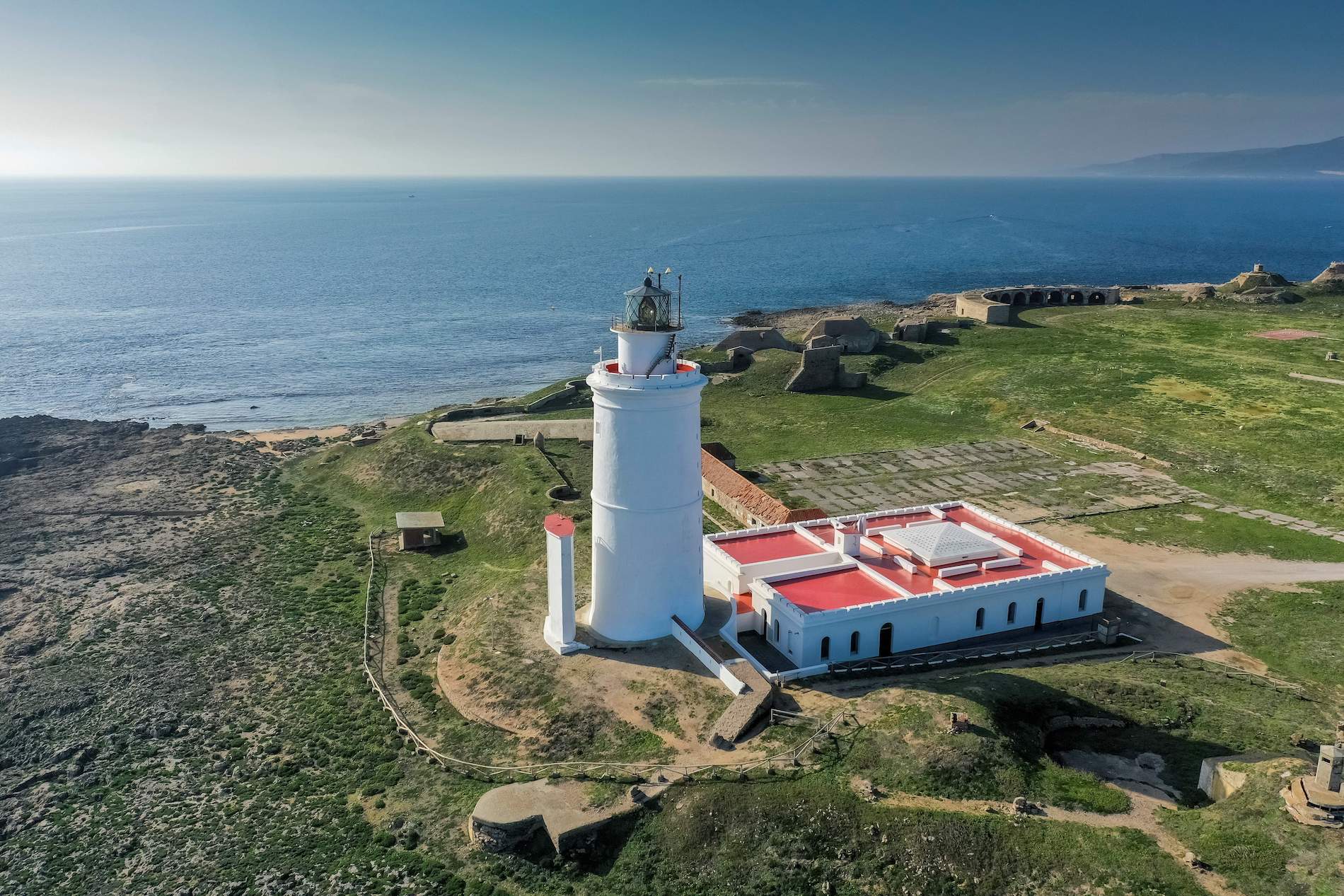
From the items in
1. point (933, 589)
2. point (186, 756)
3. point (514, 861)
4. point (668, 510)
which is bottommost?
point (186, 756)

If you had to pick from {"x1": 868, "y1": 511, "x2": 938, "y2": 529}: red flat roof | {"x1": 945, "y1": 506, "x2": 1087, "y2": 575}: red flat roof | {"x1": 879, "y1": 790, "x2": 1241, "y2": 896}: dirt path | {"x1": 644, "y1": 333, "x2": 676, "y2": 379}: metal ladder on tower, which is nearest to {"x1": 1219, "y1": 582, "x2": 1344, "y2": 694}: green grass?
{"x1": 945, "y1": 506, "x2": 1087, "y2": 575}: red flat roof

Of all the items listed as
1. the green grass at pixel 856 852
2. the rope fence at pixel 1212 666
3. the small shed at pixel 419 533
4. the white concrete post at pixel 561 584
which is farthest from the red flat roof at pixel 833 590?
the small shed at pixel 419 533

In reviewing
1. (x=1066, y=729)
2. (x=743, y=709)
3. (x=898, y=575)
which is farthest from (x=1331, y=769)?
(x=898, y=575)

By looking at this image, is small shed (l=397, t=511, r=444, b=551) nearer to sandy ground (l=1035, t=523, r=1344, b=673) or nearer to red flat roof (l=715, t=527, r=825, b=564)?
red flat roof (l=715, t=527, r=825, b=564)

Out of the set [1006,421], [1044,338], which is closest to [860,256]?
[1044,338]

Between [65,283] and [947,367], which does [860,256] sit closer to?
[947,367]

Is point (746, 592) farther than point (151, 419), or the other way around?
point (151, 419)

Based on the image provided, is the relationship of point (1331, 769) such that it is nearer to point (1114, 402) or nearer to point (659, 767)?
point (659, 767)

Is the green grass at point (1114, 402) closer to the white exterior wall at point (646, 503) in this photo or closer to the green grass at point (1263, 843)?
the green grass at point (1263, 843)
